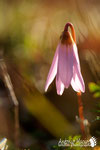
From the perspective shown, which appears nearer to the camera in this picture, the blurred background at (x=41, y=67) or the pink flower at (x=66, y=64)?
the pink flower at (x=66, y=64)

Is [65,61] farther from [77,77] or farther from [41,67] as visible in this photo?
[41,67]

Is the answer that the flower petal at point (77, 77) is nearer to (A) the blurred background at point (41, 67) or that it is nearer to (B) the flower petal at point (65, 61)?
(B) the flower petal at point (65, 61)

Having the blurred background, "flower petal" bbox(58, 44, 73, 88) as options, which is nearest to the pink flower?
"flower petal" bbox(58, 44, 73, 88)

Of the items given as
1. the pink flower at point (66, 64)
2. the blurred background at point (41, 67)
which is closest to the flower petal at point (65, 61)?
the pink flower at point (66, 64)

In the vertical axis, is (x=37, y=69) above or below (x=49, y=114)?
above

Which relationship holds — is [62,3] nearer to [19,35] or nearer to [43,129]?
[19,35]

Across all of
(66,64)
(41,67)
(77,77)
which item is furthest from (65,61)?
(41,67)

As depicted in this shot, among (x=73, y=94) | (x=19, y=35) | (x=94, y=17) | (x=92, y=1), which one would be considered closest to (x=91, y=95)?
(x=73, y=94)
